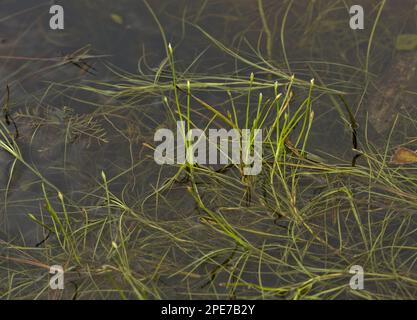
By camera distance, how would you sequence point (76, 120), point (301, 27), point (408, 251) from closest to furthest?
point (408, 251)
point (76, 120)
point (301, 27)

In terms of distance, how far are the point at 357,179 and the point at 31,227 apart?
168cm

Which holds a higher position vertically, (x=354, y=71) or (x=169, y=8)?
(x=169, y=8)

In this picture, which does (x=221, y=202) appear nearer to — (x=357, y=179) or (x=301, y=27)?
(x=357, y=179)

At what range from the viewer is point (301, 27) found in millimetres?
3461

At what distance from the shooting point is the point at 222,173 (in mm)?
3107

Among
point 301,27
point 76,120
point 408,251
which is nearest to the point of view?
point 408,251

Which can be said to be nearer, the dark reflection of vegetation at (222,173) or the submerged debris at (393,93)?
the dark reflection of vegetation at (222,173)

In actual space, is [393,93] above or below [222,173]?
above

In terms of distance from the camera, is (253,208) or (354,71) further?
(354,71)

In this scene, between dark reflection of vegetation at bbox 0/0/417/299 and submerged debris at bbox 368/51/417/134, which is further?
submerged debris at bbox 368/51/417/134

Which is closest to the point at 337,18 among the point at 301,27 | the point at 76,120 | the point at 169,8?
the point at 301,27

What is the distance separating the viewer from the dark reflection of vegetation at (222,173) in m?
2.91

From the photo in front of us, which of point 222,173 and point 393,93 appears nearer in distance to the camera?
point 222,173

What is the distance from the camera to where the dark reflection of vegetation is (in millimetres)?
2908
